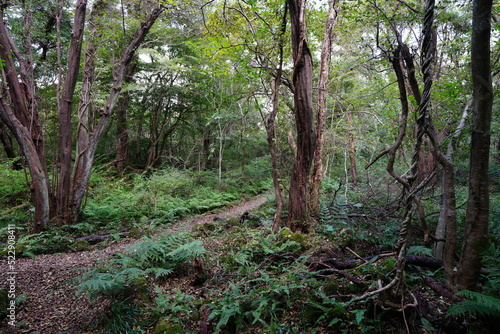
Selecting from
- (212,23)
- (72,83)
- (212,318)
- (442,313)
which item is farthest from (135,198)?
(442,313)

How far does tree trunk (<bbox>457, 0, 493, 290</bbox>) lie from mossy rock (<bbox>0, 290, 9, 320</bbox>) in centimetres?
485

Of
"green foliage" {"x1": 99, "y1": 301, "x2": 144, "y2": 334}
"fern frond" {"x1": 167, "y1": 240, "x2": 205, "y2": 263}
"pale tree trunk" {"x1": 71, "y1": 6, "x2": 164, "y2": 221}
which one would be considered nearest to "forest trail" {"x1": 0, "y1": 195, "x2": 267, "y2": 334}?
"green foliage" {"x1": 99, "y1": 301, "x2": 144, "y2": 334}

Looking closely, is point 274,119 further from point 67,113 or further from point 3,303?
point 67,113

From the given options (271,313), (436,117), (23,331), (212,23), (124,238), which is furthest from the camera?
(124,238)

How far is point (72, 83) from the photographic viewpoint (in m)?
7.04

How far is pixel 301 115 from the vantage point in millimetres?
5066

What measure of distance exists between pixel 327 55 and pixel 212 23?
3.25 meters

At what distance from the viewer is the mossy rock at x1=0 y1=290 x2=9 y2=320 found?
10.4ft

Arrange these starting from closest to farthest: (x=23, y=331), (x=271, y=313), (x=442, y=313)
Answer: (x=442, y=313) → (x=271, y=313) → (x=23, y=331)

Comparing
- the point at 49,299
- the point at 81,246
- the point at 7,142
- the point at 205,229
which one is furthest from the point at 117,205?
the point at 7,142

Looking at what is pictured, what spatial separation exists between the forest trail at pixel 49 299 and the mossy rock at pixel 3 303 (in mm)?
106

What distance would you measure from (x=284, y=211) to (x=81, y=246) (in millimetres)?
4847

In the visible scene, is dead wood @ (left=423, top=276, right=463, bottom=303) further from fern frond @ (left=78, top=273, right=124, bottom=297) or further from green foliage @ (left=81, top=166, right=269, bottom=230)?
green foliage @ (left=81, top=166, right=269, bottom=230)

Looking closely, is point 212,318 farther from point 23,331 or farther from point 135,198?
point 135,198
